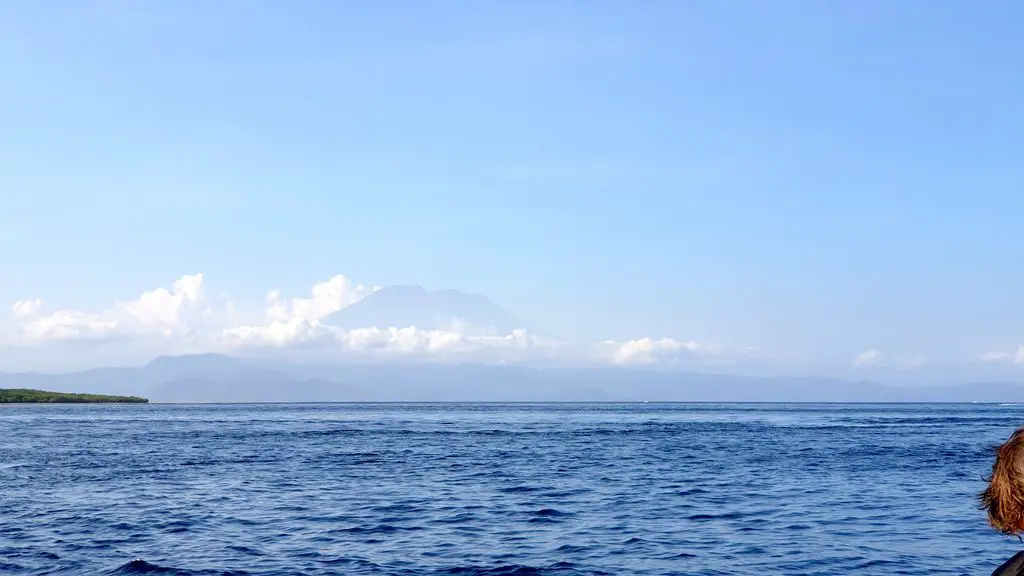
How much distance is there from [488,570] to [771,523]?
35.4 feet

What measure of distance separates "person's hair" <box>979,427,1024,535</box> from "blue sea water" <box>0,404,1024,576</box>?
667 inches

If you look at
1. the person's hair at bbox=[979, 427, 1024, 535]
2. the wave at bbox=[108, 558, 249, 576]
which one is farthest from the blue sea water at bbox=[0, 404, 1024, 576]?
the person's hair at bbox=[979, 427, 1024, 535]

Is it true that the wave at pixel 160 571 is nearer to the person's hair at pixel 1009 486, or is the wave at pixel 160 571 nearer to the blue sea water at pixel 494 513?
the blue sea water at pixel 494 513

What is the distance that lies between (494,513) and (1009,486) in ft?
86.4

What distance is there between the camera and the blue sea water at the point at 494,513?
22812 millimetres

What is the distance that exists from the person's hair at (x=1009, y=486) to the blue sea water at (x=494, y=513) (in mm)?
16934

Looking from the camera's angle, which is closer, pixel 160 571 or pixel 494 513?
pixel 160 571

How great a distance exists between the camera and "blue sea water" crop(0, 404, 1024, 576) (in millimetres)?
22812

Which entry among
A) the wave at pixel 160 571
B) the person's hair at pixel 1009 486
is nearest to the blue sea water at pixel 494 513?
the wave at pixel 160 571

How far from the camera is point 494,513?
1198 inches

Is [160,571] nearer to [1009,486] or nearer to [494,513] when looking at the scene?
[494,513]

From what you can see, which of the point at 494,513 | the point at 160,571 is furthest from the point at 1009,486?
the point at 494,513

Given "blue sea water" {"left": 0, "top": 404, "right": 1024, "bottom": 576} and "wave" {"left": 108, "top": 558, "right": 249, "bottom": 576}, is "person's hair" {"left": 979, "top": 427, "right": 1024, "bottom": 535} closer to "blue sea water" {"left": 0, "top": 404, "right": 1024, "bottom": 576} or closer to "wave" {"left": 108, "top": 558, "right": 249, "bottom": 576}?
"blue sea water" {"left": 0, "top": 404, "right": 1024, "bottom": 576}

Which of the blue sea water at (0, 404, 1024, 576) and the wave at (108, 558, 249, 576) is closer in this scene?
the wave at (108, 558, 249, 576)
